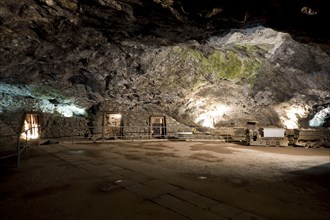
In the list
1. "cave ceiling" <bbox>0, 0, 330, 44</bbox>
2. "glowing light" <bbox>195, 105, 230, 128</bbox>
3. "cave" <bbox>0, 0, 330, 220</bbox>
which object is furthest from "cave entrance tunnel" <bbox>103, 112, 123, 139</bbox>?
"cave ceiling" <bbox>0, 0, 330, 44</bbox>

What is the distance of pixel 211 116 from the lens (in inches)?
861

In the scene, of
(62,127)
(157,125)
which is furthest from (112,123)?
(157,125)

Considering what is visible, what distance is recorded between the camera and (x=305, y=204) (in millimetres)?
4055

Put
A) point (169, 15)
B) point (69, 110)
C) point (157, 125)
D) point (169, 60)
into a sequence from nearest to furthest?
point (169, 15)
point (169, 60)
point (69, 110)
point (157, 125)

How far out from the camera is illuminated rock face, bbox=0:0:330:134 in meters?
7.98

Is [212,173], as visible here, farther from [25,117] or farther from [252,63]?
[25,117]

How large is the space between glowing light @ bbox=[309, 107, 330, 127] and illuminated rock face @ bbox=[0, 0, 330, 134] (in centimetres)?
72

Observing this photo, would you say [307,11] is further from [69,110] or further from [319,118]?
[69,110]

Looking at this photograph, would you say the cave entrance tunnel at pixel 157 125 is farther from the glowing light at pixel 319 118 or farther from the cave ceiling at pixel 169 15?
the glowing light at pixel 319 118

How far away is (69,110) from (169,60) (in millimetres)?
10672

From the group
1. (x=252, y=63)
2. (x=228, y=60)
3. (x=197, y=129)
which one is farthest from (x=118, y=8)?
(x=197, y=129)

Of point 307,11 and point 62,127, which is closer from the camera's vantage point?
point 307,11

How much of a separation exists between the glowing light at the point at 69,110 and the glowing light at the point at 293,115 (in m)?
19.4

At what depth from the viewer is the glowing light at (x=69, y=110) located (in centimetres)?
1827
